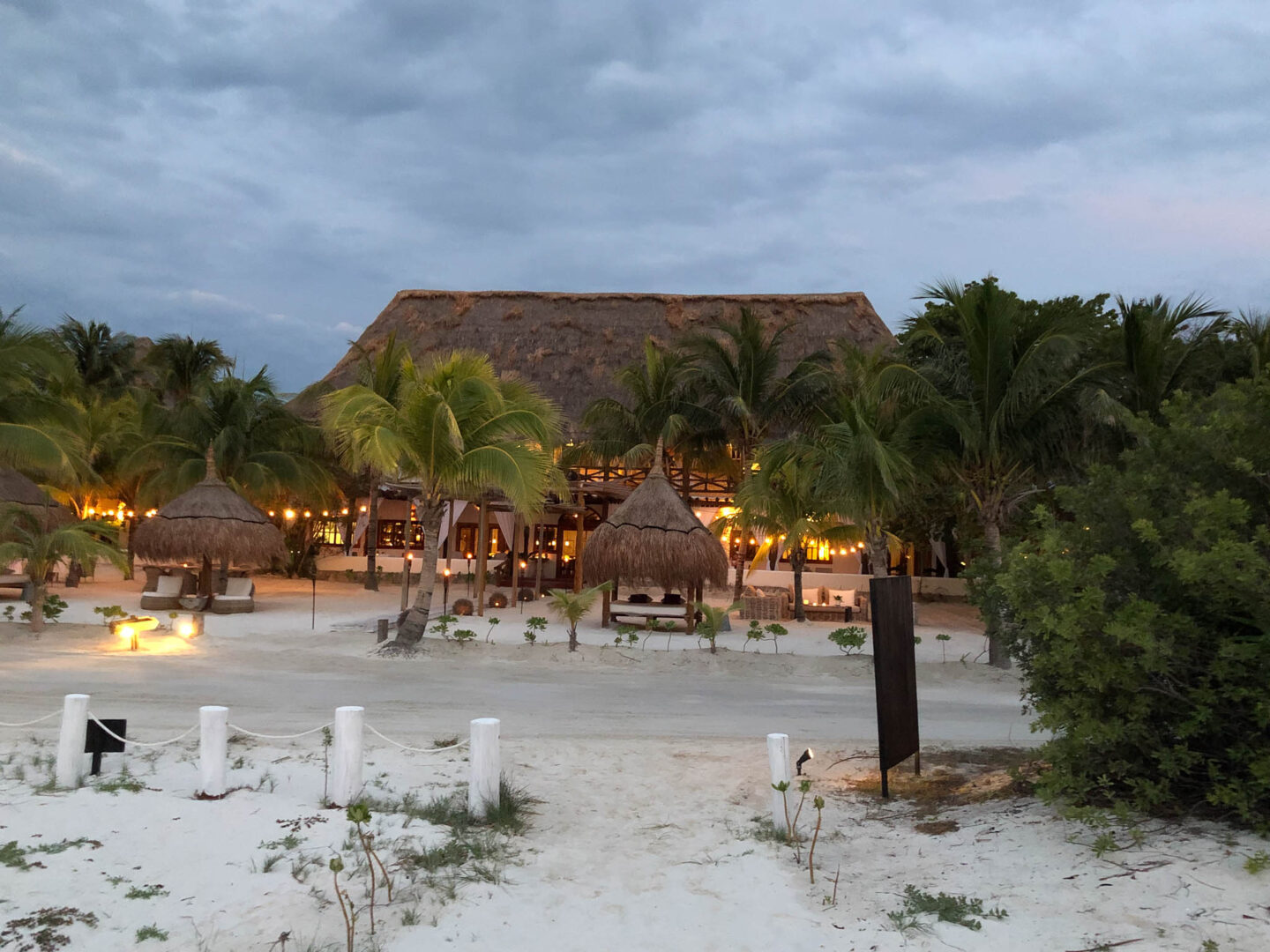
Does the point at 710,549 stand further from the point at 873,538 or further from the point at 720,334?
the point at 720,334

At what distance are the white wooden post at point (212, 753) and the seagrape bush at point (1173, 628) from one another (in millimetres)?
4561

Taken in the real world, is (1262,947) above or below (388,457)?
below

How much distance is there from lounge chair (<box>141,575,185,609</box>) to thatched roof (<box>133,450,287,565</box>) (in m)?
0.50

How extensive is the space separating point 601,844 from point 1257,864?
309cm

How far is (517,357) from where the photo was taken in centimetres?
2555

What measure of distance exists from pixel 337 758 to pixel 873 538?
9.08 metres

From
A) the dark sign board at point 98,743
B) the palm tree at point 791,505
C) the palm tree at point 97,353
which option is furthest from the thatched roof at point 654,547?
the palm tree at point 97,353

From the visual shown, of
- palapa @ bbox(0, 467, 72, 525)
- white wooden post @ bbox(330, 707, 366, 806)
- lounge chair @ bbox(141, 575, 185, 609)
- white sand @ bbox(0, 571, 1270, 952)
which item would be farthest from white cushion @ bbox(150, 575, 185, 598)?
white wooden post @ bbox(330, 707, 366, 806)

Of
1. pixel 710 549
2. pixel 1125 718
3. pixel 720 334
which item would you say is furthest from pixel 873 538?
pixel 720 334

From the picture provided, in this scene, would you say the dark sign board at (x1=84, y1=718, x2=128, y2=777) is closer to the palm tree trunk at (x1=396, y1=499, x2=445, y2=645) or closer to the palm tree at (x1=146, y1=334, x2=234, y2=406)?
the palm tree trunk at (x1=396, y1=499, x2=445, y2=645)

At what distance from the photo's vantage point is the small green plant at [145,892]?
407cm

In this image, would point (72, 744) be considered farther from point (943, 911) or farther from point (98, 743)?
point (943, 911)

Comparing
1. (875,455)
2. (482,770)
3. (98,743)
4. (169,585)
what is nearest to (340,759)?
(482,770)

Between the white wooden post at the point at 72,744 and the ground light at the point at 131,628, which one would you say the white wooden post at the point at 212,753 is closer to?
the white wooden post at the point at 72,744
